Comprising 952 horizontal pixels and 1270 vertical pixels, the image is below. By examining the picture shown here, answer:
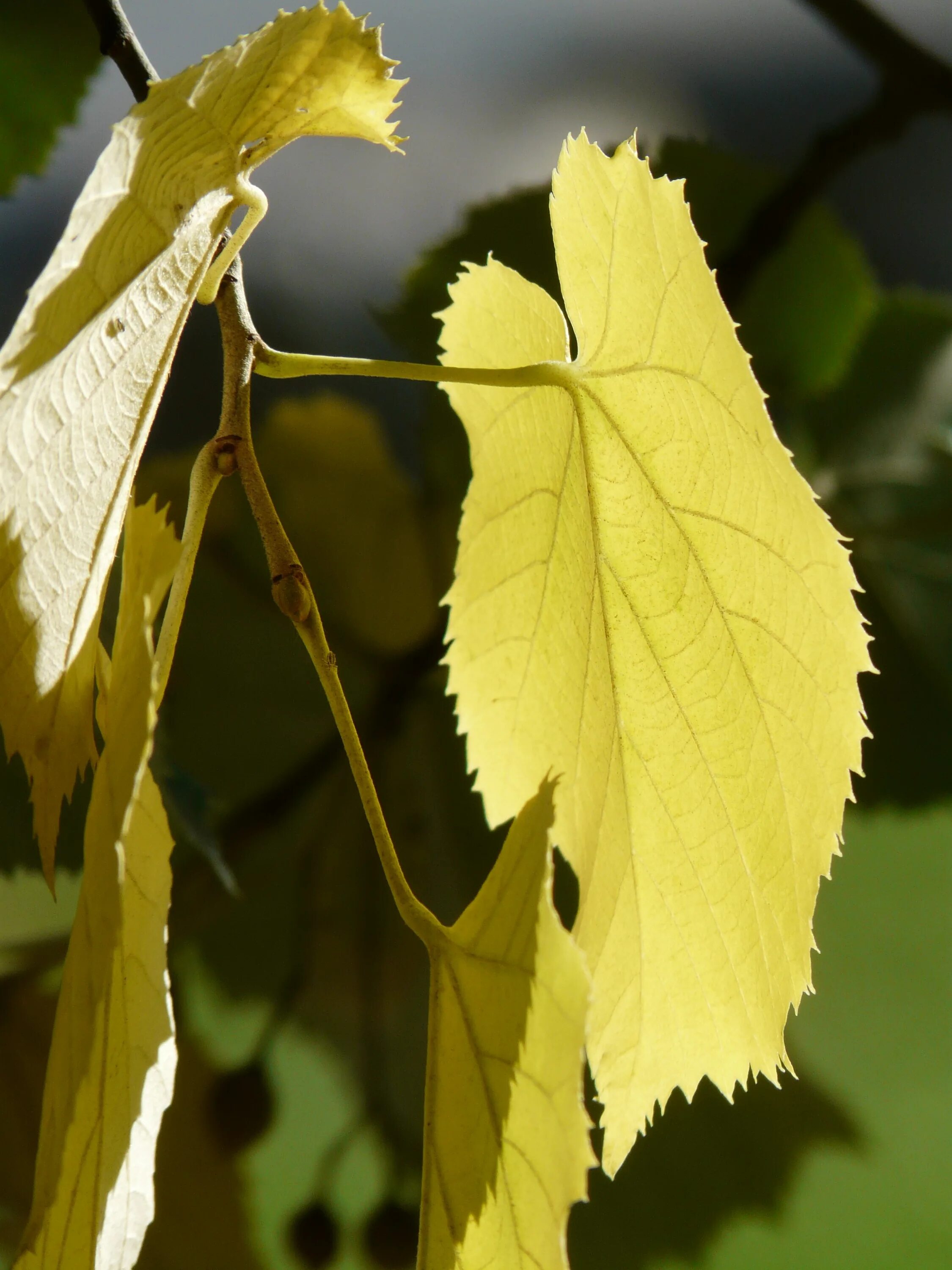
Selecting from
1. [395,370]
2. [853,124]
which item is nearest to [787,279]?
[853,124]

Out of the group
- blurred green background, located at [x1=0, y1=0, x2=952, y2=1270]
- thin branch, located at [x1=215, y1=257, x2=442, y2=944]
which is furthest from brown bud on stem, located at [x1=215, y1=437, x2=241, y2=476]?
blurred green background, located at [x1=0, y1=0, x2=952, y2=1270]

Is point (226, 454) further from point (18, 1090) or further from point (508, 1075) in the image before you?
point (18, 1090)

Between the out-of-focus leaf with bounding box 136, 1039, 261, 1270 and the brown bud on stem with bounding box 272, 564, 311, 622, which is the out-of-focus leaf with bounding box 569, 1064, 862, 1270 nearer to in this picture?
the out-of-focus leaf with bounding box 136, 1039, 261, 1270

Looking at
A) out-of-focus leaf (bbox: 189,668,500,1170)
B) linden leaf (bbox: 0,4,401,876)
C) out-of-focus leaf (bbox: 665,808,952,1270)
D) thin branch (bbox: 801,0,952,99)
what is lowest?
out-of-focus leaf (bbox: 665,808,952,1270)

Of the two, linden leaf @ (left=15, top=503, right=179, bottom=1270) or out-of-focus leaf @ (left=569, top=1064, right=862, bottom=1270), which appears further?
out-of-focus leaf @ (left=569, top=1064, right=862, bottom=1270)

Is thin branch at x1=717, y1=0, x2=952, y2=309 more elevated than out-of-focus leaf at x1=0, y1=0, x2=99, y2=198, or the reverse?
out-of-focus leaf at x1=0, y1=0, x2=99, y2=198

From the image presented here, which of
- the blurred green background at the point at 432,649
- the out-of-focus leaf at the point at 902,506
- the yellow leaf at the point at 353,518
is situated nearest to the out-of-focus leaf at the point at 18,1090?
the blurred green background at the point at 432,649
